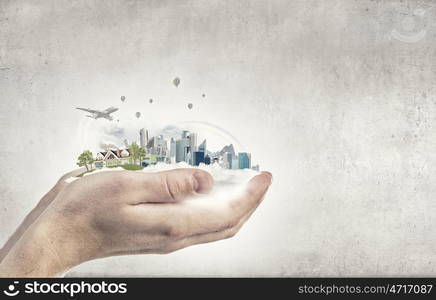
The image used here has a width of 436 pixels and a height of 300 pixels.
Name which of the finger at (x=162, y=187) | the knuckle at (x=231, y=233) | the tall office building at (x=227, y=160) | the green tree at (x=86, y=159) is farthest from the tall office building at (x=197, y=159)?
the green tree at (x=86, y=159)

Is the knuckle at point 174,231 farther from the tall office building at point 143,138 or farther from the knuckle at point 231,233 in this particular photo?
the tall office building at point 143,138

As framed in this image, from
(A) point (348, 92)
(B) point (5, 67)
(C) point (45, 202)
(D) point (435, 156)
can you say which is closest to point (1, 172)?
(C) point (45, 202)

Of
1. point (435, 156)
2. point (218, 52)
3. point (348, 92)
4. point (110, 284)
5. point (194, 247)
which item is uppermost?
point (218, 52)

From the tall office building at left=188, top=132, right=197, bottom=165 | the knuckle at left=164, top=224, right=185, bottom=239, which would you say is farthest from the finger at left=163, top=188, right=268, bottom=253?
the tall office building at left=188, top=132, right=197, bottom=165

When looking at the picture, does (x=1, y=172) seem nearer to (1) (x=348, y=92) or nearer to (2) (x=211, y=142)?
(2) (x=211, y=142)

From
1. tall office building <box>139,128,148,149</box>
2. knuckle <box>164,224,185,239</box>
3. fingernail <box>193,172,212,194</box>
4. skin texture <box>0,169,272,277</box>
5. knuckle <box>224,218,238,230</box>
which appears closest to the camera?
skin texture <box>0,169,272,277</box>

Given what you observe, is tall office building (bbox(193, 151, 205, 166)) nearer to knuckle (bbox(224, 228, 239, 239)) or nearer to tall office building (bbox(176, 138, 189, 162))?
tall office building (bbox(176, 138, 189, 162))
